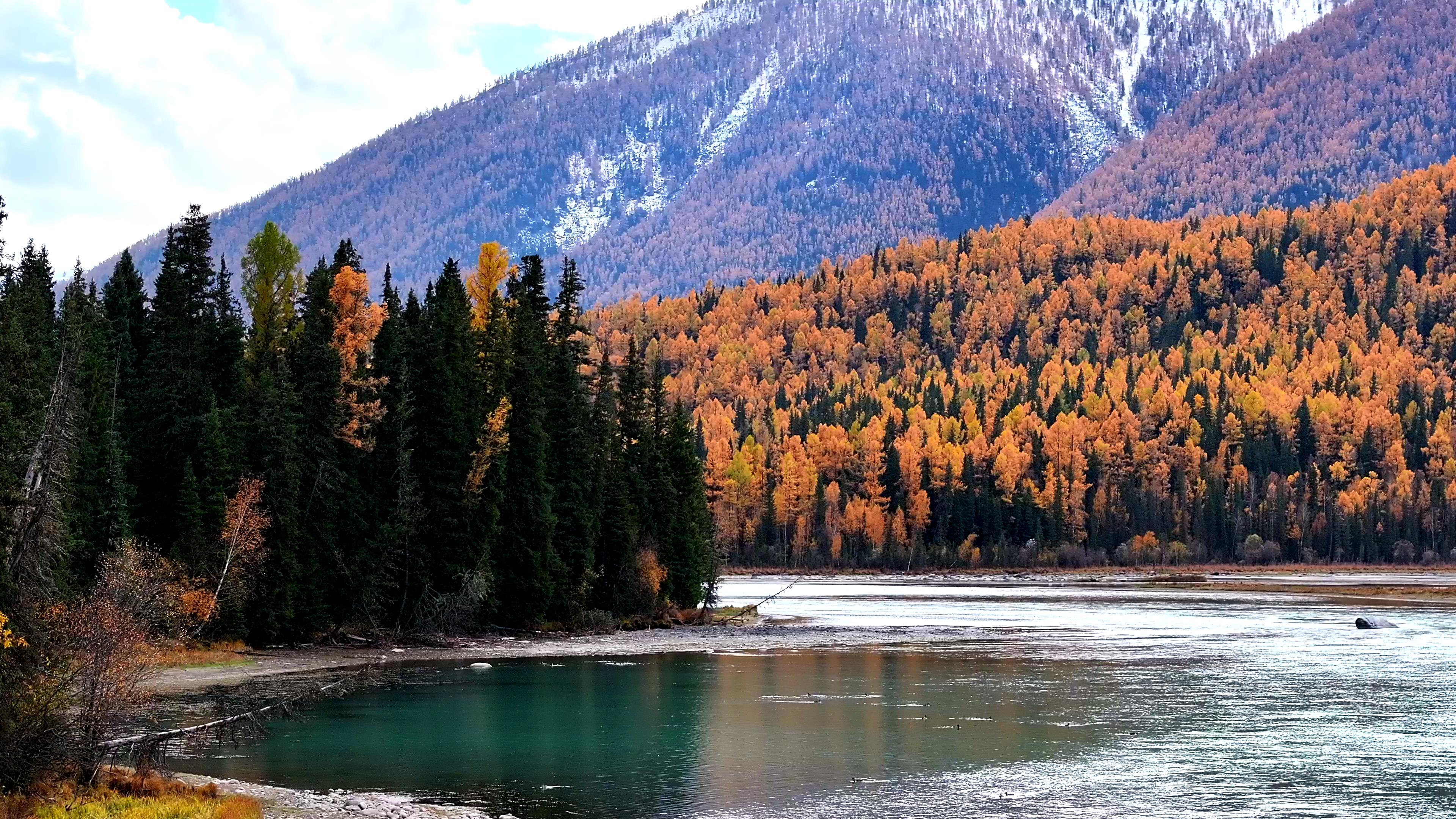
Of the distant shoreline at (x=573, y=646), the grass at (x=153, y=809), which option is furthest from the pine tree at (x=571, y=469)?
the grass at (x=153, y=809)

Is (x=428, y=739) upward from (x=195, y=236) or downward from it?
downward

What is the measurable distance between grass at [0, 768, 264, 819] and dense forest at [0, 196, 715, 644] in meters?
22.6

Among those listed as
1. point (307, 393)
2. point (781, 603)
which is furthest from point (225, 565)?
point (781, 603)

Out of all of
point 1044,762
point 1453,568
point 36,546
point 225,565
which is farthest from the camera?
point 1453,568

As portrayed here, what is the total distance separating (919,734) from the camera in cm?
5428

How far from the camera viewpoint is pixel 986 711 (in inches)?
2361

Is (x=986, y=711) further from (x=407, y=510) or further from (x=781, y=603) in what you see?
(x=781, y=603)

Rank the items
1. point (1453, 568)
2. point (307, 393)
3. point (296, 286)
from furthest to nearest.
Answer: point (1453, 568), point (296, 286), point (307, 393)

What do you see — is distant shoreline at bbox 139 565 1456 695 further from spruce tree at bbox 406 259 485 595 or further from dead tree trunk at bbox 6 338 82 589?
dead tree trunk at bbox 6 338 82 589

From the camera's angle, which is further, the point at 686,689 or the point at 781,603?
the point at 781,603

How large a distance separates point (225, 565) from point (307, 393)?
14474 mm

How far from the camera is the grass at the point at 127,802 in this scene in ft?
110

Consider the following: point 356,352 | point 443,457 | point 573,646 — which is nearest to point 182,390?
point 356,352

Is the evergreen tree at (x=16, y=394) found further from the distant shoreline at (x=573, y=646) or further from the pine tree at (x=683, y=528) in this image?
the pine tree at (x=683, y=528)
